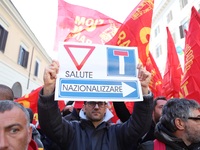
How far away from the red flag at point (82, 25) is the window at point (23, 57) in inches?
390

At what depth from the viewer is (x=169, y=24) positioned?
658 inches

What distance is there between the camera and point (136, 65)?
1.77 m

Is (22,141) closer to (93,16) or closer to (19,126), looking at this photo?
(19,126)

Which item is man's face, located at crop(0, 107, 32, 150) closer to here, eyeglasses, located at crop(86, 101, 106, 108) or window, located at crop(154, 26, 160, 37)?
eyeglasses, located at crop(86, 101, 106, 108)

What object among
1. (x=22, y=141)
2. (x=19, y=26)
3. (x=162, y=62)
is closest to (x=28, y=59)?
(x=19, y=26)

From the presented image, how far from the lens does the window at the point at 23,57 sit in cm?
1322

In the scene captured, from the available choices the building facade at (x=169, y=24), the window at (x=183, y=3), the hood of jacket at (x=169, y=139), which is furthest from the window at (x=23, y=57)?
the hood of jacket at (x=169, y=139)

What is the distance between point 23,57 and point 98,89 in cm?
1322

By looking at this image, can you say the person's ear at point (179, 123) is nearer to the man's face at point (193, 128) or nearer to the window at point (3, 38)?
the man's face at point (193, 128)

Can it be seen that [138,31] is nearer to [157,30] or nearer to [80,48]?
[80,48]

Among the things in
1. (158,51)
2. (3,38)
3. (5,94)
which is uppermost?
(158,51)

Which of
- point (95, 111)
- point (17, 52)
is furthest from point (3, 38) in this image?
point (95, 111)

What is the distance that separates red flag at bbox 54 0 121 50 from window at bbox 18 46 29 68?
9903 mm

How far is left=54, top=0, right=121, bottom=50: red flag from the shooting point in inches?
157
